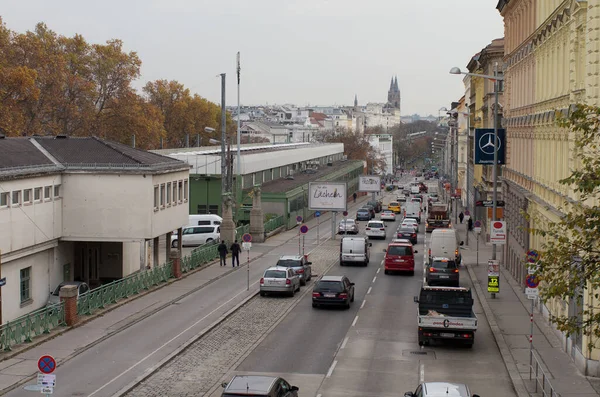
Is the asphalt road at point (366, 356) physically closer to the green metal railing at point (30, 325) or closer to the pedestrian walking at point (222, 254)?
the green metal railing at point (30, 325)

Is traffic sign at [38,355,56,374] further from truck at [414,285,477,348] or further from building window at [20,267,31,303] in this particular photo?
building window at [20,267,31,303]

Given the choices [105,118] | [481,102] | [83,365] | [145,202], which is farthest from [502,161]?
[105,118]

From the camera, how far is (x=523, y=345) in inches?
1078

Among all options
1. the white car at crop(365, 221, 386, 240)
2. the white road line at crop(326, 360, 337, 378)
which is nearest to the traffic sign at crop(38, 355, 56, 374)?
the white road line at crop(326, 360, 337, 378)

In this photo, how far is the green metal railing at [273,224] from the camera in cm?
6450

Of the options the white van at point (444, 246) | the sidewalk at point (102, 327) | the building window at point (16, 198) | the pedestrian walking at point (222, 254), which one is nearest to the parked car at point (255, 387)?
the sidewalk at point (102, 327)

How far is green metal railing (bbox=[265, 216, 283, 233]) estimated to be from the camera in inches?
2539

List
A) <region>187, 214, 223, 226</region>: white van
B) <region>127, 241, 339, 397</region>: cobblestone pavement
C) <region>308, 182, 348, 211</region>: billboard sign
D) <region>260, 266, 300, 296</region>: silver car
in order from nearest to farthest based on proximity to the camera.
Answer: <region>127, 241, 339, 397</region>: cobblestone pavement, <region>260, 266, 300, 296</region>: silver car, <region>187, 214, 223, 226</region>: white van, <region>308, 182, 348, 211</region>: billboard sign

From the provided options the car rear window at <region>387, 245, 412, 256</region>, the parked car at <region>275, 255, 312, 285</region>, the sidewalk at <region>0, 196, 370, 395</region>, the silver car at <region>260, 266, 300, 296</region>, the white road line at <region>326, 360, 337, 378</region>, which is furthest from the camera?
the car rear window at <region>387, 245, 412, 256</region>

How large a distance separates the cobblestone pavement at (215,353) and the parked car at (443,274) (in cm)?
663

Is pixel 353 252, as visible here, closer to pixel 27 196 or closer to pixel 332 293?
pixel 332 293

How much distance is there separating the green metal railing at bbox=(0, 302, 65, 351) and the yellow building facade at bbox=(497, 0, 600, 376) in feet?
47.5

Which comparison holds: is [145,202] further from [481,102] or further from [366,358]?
[481,102]

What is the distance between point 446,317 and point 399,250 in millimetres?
19127
